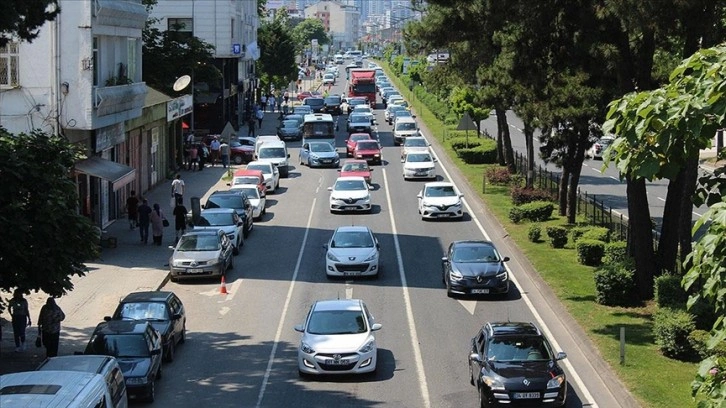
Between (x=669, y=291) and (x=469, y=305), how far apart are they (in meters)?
5.57

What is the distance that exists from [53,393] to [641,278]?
18008 millimetres

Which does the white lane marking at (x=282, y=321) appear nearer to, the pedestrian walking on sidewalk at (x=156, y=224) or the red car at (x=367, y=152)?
the pedestrian walking on sidewalk at (x=156, y=224)

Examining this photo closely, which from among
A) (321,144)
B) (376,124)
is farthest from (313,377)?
(376,124)

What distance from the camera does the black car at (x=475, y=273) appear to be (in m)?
30.9

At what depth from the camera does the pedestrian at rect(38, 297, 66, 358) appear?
2411cm

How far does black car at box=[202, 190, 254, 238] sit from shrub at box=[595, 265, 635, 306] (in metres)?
15.8

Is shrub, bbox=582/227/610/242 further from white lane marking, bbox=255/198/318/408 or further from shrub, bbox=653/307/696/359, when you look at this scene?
shrub, bbox=653/307/696/359

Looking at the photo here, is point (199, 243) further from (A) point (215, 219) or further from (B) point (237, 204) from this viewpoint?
(B) point (237, 204)

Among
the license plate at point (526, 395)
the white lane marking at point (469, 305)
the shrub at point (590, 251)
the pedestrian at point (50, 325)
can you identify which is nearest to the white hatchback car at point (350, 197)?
the shrub at point (590, 251)

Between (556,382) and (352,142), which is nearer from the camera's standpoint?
(556,382)

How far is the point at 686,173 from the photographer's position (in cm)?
3092

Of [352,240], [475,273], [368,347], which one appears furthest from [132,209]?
[368,347]

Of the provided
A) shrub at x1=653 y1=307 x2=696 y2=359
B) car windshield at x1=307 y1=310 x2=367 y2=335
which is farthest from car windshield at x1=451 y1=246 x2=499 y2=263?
shrub at x1=653 y1=307 x2=696 y2=359

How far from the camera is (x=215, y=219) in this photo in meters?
38.8
